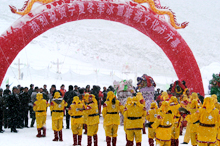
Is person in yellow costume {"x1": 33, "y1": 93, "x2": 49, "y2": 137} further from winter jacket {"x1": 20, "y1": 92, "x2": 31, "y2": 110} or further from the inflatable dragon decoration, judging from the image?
the inflatable dragon decoration

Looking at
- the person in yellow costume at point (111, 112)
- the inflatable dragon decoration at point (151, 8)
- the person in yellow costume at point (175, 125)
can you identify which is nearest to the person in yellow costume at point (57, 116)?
the person in yellow costume at point (111, 112)

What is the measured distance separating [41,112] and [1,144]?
4.57ft

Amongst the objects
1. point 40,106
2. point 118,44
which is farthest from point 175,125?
point 118,44

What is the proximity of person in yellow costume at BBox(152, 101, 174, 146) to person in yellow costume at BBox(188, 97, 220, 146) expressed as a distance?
534 mm

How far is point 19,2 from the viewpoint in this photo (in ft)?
200

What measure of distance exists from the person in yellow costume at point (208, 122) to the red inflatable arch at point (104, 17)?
633cm

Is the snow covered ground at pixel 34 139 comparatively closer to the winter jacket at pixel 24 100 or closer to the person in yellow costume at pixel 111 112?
the winter jacket at pixel 24 100

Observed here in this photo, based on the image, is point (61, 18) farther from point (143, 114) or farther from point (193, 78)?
point (143, 114)

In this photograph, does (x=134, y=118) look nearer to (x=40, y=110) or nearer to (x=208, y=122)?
(x=208, y=122)

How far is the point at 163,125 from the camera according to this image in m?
5.56

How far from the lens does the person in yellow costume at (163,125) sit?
5523 millimetres

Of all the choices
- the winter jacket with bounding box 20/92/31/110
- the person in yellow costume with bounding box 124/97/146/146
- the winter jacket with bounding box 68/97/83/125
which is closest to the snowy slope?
the winter jacket with bounding box 20/92/31/110

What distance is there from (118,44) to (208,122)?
44.6 metres

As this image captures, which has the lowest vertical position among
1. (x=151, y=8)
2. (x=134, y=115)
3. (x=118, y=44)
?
(x=134, y=115)
